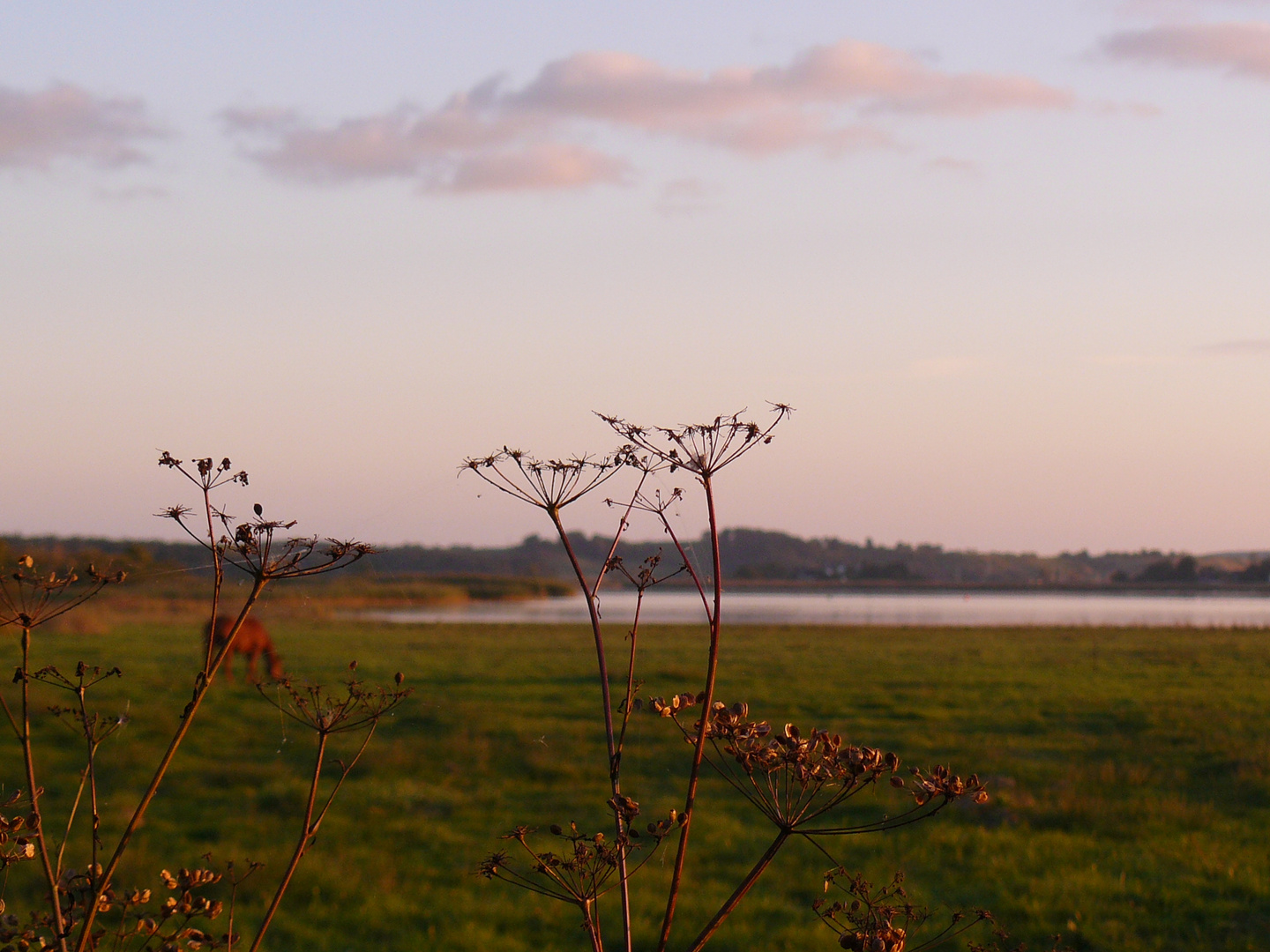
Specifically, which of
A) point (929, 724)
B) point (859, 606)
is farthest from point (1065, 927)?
point (859, 606)

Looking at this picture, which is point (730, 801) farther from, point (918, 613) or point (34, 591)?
point (918, 613)

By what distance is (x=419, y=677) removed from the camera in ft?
82.4

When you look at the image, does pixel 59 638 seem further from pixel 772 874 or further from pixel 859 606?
pixel 859 606

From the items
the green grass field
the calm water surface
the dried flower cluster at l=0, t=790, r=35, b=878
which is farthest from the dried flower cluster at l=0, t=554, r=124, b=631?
the calm water surface

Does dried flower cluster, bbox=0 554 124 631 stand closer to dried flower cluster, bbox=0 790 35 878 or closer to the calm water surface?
dried flower cluster, bbox=0 790 35 878

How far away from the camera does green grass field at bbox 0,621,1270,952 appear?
30.7 feet

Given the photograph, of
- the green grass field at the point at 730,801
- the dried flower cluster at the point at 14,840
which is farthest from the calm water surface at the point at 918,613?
the dried flower cluster at the point at 14,840

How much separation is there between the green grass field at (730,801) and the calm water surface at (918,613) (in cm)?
1991

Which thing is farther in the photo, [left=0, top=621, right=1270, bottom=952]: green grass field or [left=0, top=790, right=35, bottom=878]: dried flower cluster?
[left=0, top=621, right=1270, bottom=952]: green grass field

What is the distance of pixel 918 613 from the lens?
6569cm

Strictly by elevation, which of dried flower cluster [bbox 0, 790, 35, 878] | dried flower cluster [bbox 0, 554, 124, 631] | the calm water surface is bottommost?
the calm water surface

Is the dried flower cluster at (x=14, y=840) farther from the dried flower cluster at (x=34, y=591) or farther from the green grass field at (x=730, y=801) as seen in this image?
the green grass field at (x=730, y=801)

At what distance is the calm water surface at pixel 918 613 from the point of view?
54.6m

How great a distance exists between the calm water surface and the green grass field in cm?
1991
